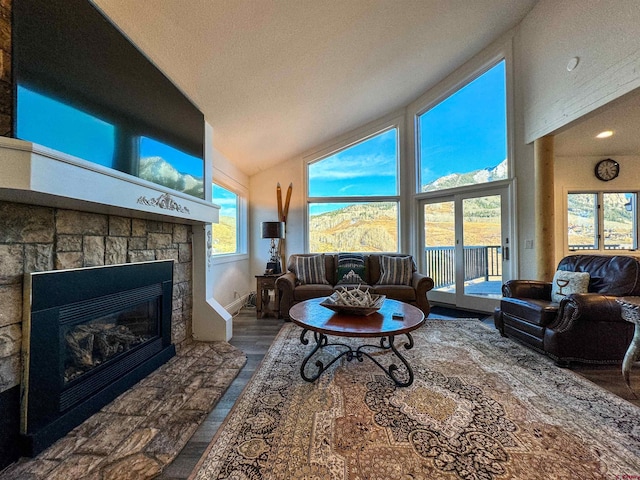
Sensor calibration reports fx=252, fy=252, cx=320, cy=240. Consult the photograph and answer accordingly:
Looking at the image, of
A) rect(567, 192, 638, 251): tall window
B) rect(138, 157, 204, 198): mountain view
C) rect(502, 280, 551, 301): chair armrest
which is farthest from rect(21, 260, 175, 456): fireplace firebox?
rect(567, 192, 638, 251): tall window

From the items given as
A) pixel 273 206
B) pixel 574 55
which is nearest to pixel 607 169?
pixel 574 55

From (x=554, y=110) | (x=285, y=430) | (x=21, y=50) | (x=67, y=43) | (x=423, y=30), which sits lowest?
(x=285, y=430)

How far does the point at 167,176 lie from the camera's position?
78.2 inches

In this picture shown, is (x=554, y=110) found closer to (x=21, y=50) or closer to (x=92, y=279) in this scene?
(x=21, y=50)

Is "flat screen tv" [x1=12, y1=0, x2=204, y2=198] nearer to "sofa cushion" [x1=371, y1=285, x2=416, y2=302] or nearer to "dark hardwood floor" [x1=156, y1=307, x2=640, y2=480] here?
"dark hardwood floor" [x1=156, y1=307, x2=640, y2=480]

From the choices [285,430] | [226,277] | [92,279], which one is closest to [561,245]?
[285,430]

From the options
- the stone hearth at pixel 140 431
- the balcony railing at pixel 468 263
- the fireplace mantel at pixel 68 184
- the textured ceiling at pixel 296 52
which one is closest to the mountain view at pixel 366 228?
the balcony railing at pixel 468 263

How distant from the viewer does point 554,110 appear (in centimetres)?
287

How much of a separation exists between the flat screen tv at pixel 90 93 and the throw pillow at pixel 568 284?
378cm

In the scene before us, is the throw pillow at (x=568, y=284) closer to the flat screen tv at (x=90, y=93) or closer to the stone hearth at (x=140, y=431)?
the stone hearth at (x=140, y=431)

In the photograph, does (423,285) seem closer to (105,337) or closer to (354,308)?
(354,308)

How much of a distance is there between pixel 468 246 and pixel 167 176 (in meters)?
4.10

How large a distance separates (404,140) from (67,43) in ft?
14.7

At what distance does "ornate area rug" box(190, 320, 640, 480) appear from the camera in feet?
3.72
